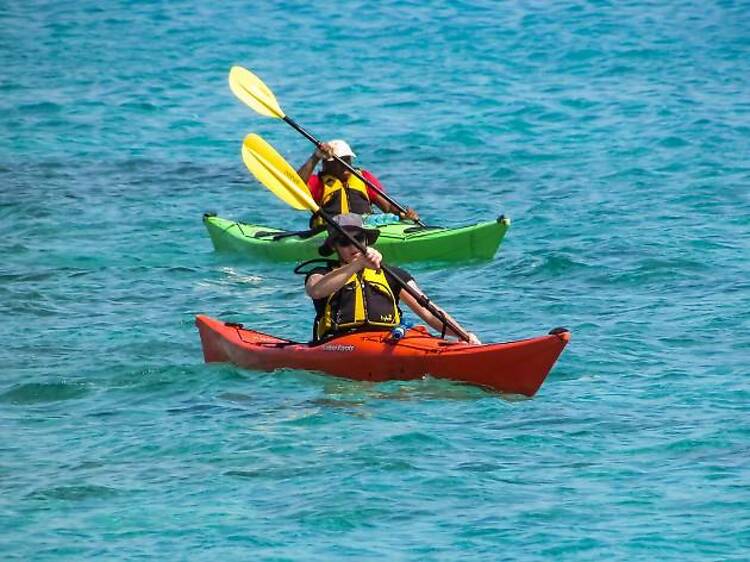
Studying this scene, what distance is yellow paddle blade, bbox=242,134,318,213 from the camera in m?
11.0

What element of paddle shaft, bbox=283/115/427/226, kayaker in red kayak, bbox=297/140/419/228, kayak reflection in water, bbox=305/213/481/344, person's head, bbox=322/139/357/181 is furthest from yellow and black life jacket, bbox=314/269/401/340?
person's head, bbox=322/139/357/181

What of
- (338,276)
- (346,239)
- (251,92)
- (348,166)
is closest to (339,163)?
(348,166)

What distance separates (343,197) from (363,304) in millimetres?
3861

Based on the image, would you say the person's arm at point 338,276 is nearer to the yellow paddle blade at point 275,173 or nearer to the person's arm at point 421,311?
the person's arm at point 421,311

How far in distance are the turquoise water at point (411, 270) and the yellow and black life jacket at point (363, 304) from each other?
37cm

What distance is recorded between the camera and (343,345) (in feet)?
32.9

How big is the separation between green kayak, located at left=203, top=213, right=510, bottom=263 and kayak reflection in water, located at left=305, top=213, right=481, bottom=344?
3.92 meters

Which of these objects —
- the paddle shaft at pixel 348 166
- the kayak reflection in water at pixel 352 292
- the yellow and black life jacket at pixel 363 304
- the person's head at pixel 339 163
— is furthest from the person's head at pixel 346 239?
the person's head at pixel 339 163

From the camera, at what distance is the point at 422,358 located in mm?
9820

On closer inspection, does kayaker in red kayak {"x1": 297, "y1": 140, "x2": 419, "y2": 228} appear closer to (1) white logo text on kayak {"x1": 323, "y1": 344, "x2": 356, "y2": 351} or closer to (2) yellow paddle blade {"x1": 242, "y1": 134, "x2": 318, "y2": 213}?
(2) yellow paddle blade {"x1": 242, "y1": 134, "x2": 318, "y2": 213}

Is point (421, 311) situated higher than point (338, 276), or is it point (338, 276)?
point (338, 276)

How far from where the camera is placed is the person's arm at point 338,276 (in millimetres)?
9758

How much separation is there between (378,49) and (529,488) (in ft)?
60.4

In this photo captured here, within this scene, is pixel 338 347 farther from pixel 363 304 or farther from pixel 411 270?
pixel 411 270
